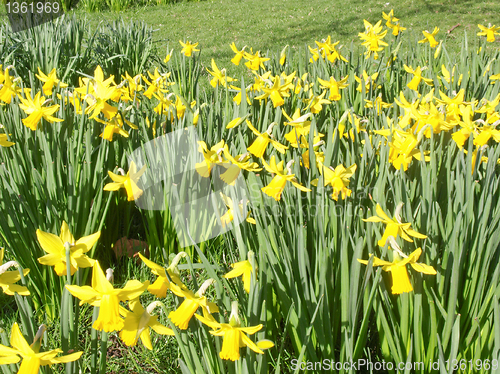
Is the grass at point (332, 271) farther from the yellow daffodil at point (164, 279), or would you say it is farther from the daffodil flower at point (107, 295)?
the daffodil flower at point (107, 295)

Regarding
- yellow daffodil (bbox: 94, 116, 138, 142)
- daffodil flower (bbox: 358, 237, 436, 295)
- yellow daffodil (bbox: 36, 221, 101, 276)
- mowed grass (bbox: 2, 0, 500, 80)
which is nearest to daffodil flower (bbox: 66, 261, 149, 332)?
yellow daffodil (bbox: 36, 221, 101, 276)

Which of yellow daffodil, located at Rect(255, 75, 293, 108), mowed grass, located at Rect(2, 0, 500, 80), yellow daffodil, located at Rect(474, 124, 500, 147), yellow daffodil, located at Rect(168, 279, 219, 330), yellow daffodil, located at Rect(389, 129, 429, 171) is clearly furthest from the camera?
mowed grass, located at Rect(2, 0, 500, 80)

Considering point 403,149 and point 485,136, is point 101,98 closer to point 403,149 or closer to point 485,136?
point 403,149

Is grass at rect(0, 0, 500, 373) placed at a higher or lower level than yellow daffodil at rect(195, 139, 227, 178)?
lower

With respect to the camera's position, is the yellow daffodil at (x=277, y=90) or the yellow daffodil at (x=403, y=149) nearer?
the yellow daffodil at (x=403, y=149)

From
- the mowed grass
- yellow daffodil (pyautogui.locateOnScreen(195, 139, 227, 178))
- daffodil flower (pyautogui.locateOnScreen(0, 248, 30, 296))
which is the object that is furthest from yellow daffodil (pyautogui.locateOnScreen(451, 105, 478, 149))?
the mowed grass

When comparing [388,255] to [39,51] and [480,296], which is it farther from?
[39,51]

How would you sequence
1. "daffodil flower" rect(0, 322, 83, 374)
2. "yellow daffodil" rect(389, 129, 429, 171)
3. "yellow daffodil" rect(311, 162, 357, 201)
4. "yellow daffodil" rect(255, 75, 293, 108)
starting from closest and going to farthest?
1. "daffodil flower" rect(0, 322, 83, 374)
2. "yellow daffodil" rect(311, 162, 357, 201)
3. "yellow daffodil" rect(389, 129, 429, 171)
4. "yellow daffodil" rect(255, 75, 293, 108)

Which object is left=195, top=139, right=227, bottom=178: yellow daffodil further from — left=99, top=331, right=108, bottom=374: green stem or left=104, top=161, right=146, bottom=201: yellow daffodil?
left=99, top=331, right=108, bottom=374: green stem

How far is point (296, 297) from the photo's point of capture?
3.38 ft

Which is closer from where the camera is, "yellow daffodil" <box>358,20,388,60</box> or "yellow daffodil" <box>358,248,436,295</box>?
"yellow daffodil" <box>358,248,436,295</box>

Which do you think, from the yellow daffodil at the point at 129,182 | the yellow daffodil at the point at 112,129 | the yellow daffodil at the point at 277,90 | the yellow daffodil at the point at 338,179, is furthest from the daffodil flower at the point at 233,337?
the yellow daffodil at the point at 277,90

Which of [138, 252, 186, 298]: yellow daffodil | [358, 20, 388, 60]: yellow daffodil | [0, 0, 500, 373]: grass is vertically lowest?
[0, 0, 500, 373]: grass

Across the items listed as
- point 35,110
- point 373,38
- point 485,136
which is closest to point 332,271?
point 485,136
